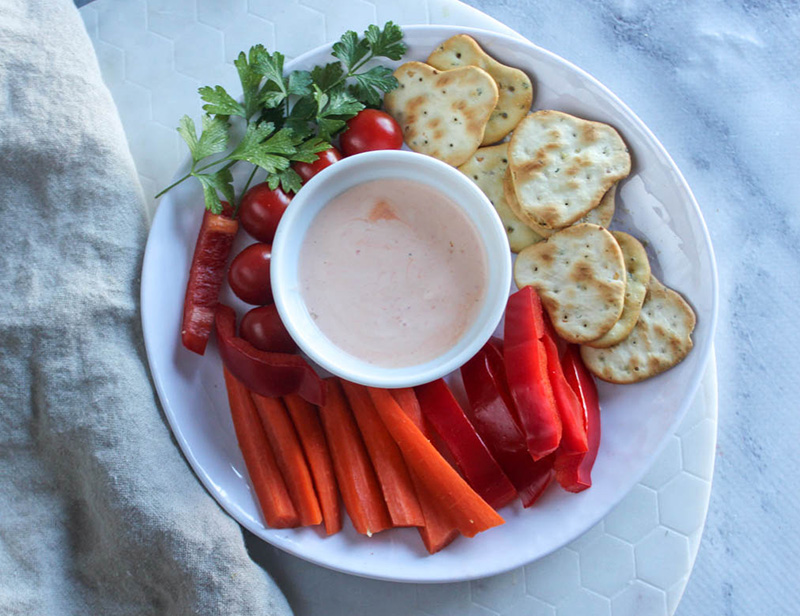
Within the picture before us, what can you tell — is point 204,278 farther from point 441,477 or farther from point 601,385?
point 601,385

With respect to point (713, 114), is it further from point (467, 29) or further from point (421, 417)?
point (421, 417)

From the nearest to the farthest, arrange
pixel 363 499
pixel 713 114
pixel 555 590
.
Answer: pixel 363 499, pixel 555 590, pixel 713 114

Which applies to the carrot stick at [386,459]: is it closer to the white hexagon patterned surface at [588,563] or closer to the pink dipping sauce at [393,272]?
the pink dipping sauce at [393,272]

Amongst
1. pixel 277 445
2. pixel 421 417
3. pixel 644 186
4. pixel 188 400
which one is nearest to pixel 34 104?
pixel 188 400

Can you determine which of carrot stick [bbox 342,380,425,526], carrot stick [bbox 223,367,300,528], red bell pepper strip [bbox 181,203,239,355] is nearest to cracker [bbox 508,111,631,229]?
carrot stick [bbox 342,380,425,526]

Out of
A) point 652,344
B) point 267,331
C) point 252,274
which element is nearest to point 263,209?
point 252,274

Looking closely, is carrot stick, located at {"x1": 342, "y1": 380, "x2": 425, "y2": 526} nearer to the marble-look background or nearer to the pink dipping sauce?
the pink dipping sauce

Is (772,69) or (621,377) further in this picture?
(772,69)
